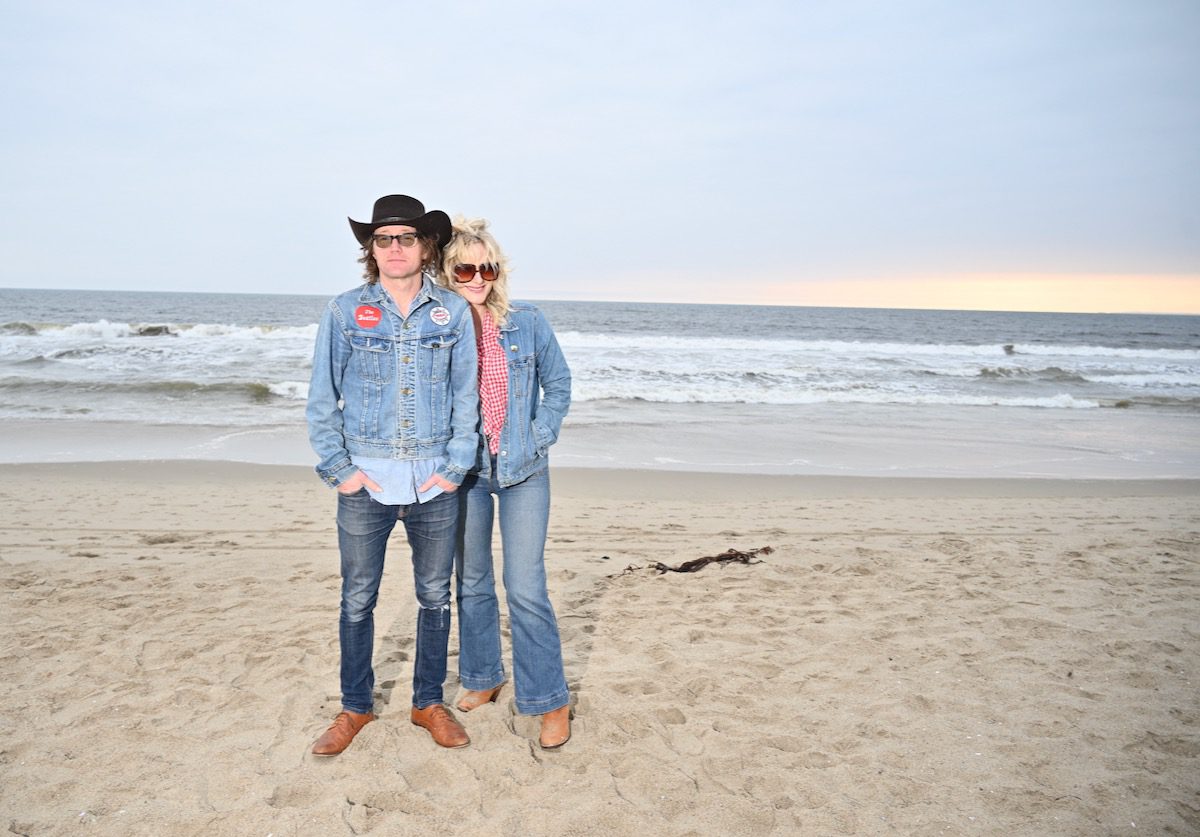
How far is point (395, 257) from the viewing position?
2725 mm

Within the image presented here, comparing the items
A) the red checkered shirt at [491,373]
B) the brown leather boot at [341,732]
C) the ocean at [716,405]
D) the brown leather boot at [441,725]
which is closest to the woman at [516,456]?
the red checkered shirt at [491,373]

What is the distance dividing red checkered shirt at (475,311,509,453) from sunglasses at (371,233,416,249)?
1.24 ft

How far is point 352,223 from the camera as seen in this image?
9.01 feet

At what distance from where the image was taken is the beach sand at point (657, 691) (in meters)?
2.66

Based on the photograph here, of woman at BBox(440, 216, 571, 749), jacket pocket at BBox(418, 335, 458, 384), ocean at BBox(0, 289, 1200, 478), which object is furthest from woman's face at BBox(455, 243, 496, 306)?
ocean at BBox(0, 289, 1200, 478)

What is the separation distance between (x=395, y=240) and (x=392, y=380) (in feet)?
1.65

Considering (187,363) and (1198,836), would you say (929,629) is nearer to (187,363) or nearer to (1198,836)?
(1198,836)

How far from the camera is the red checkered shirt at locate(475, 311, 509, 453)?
2852 mm

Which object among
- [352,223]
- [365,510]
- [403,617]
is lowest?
[403,617]

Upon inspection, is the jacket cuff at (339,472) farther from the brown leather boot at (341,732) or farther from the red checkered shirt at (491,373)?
the brown leather boot at (341,732)

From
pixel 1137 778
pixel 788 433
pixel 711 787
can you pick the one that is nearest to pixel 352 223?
pixel 711 787

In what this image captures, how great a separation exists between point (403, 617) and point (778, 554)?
2853mm

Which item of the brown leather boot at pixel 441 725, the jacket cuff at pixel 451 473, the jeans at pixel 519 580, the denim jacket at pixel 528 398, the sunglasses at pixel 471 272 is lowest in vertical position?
the brown leather boot at pixel 441 725

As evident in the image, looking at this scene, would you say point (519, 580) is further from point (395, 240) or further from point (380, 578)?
point (395, 240)
